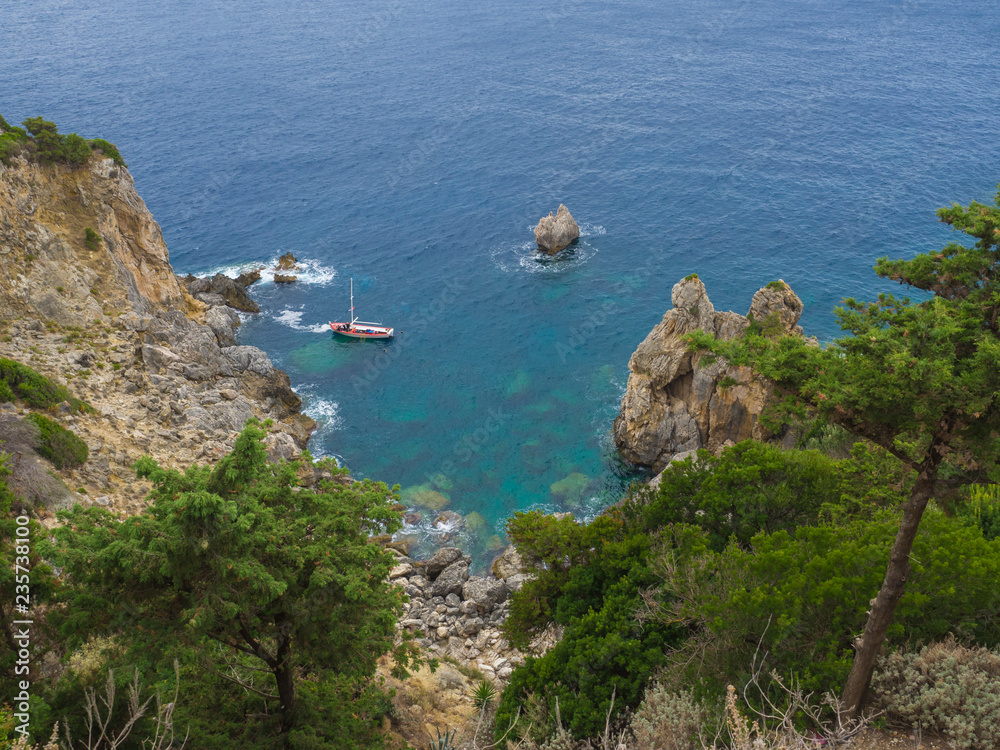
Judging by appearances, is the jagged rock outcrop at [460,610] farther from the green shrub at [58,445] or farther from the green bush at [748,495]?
the green shrub at [58,445]

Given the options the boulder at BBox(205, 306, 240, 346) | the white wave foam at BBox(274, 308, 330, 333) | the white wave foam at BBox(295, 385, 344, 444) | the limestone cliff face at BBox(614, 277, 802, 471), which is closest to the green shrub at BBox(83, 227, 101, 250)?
the boulder at BBox(205, 306, 240, 346)

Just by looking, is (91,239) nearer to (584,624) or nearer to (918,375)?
(584,624)

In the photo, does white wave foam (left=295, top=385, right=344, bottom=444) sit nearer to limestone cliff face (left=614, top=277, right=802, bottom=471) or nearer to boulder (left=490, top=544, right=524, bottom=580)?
boulder (left=490, top=544, right=524, bottom=580)

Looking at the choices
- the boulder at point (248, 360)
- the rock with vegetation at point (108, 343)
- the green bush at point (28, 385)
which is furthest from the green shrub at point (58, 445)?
the boulder at point (248, 360)

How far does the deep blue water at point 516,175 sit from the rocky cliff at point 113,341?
9396 millimetres

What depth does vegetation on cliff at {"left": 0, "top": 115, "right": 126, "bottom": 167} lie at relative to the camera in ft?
155

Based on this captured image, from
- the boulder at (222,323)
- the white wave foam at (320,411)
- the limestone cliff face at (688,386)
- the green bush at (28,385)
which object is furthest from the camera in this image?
the boulder at (222,323)

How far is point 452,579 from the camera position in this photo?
40.5 m

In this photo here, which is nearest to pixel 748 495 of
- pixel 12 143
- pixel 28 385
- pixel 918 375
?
pixel 918 375

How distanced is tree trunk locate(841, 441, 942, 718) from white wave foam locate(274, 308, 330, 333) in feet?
199

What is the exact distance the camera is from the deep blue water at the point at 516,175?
61.3 meters

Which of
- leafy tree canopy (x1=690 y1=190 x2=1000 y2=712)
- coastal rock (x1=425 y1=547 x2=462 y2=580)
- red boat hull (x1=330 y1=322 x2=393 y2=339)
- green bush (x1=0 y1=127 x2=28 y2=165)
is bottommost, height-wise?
coastal rock (x1=425 y1=547 x2=462 y2=580)

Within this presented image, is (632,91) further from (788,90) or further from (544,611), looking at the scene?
(544,611)

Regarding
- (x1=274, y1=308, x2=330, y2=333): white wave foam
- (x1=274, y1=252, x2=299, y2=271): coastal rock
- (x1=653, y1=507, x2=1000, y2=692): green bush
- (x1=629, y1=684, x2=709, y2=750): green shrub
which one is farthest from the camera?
(x1=274, y1=252, x2=299, y2=271): coastal rock
